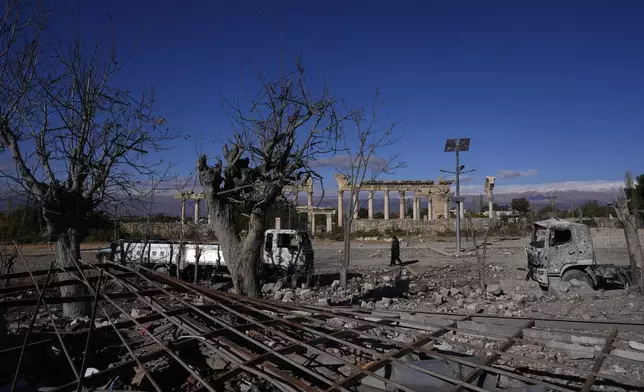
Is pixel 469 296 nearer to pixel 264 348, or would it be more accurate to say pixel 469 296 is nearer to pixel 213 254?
pixel 213 254

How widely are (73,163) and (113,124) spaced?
121 cm

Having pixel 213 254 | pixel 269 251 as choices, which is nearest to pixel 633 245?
pixel 269 251

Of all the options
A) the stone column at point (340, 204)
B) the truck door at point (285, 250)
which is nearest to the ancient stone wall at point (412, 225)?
the stone column at point (340, 204)

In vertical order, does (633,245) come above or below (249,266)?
above

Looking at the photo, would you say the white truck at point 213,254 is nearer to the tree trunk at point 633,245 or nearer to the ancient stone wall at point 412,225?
the tree trunk at point 633,245

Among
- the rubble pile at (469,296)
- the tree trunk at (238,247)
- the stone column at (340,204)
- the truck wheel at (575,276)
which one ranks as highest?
the stone column at (340,204)

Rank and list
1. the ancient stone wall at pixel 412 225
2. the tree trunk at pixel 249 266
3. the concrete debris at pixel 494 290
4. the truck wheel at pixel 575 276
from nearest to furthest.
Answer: the tree trunk at pixel 249 266, the truck wheel at pixel 575 276, the concrete debris at pixel 494 290, the ancient stone wall at pixel 412 225

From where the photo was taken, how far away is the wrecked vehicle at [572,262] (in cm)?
1352

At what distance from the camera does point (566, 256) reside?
13.6 meters

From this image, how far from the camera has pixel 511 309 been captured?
11570mm

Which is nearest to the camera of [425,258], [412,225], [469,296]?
[469,296]

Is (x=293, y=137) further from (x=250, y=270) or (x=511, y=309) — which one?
(x=511, y=309)

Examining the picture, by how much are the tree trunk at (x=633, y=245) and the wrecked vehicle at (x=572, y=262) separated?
0.77m

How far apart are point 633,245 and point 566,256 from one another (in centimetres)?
169
